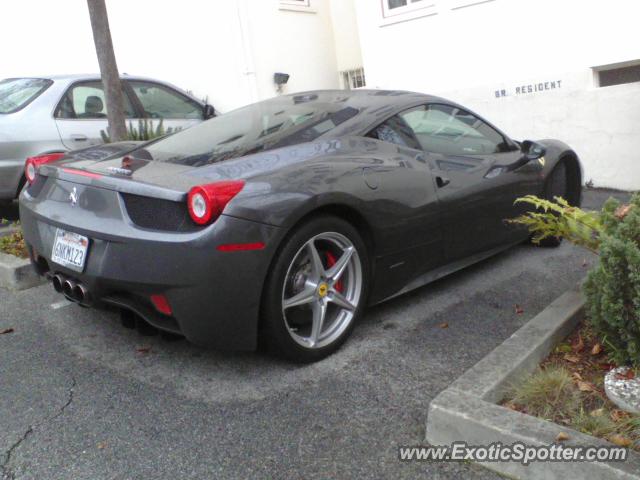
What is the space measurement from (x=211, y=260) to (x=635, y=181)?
5.47 m

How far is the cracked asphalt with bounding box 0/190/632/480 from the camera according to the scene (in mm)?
2594

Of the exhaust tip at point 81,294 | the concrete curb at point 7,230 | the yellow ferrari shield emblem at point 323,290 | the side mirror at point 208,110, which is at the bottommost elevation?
the yellow ferrari shield emblem at point 323,290

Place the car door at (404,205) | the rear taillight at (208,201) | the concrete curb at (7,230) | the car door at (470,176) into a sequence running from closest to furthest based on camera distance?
the rear taillight at (208,201) < the car door at (404,205) < the car door at (470,176) < the concrete curb at (7,230)

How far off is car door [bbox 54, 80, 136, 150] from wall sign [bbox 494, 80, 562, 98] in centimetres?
425

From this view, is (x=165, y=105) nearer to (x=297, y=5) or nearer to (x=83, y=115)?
(x=83, y=115)

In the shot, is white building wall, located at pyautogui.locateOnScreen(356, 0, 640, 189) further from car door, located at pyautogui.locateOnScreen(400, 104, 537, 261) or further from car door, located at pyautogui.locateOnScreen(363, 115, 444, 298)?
car door, located at pyautogui.locateOnScreen(363, 115, 444, 298)

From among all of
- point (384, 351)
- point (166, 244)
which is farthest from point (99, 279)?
point (384, 351)

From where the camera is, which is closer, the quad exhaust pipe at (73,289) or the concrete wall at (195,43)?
the quad exhaust pipe at (73,289)

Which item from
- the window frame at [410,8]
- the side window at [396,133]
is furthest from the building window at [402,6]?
the side window at [396,133]

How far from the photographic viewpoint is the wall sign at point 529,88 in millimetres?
7269

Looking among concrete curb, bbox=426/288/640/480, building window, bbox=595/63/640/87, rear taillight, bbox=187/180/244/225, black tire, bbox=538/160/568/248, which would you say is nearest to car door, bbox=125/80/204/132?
black tire, bbox=538/160/568/248

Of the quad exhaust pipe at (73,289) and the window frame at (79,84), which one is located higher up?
the window frame at (79,84)

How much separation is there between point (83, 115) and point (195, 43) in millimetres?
3382

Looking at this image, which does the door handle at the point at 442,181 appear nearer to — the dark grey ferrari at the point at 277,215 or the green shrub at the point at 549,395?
the dark grey ferrari at the point at 277,215
